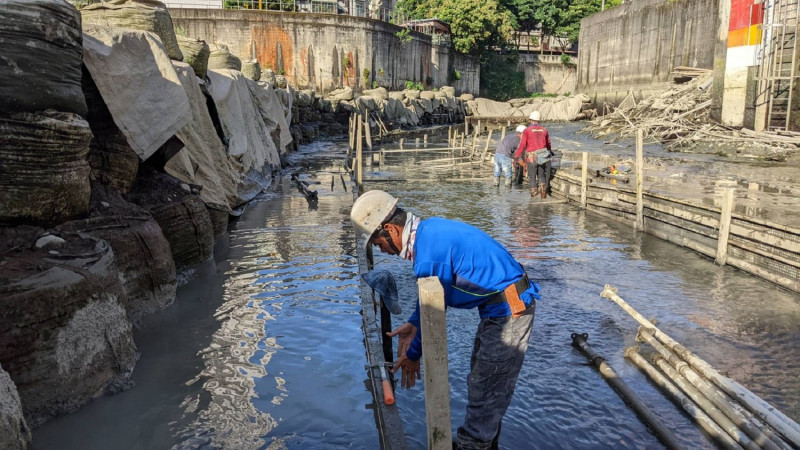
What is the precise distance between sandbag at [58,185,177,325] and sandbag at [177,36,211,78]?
435cm

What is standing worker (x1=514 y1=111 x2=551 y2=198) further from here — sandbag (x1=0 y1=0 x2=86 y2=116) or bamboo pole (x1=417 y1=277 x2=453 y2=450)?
bamboo pole (x1=417 y1=277 x2=453 y2=450)

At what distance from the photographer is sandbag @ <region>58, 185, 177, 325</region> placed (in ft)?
18.1

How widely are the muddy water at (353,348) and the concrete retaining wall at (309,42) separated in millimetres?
28943

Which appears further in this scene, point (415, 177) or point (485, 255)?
point (415, 177)

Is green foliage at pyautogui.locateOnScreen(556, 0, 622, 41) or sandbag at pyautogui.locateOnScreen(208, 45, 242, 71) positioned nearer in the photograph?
sandbag at pyautogui.locateOnScreen(208, 45, 242, 71)

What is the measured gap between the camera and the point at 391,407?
12.5ft

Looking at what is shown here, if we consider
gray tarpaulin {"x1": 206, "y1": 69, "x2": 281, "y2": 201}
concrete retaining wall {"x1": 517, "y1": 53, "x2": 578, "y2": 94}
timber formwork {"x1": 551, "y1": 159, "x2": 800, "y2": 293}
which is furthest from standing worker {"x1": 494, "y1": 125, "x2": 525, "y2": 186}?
concrete retaining wall {"x1": 517, "y1": 53, "x2": 578, "y2": 94}

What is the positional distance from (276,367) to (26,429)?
7.15 feet

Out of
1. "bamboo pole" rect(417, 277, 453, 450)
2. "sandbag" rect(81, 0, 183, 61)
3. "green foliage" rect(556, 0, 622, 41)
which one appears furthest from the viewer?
"green foliage" rect(556, 0, 622, 41)

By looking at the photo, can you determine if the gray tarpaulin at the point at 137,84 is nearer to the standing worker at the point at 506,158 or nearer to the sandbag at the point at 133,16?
the sandbag at the point at 133,16

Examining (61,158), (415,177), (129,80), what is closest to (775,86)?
(415,177)

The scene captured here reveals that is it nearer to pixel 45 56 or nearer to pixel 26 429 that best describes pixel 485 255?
pixel 26 429

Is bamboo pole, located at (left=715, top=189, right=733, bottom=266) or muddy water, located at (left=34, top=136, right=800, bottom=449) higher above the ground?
bamboo pole, located at (left=715, top=189, right=733, bottom=266)

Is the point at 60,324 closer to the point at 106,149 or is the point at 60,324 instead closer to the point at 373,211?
the point at 373,211
